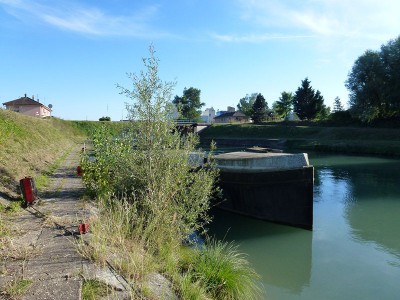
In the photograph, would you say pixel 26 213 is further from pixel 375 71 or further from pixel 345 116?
pixel 345 116

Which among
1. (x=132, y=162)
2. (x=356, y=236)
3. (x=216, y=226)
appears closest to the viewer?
(x=132, y=162)

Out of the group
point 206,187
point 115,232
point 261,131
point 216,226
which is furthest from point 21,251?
point 261,131

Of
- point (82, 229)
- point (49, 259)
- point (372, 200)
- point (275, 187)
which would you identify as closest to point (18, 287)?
point (49, 259)

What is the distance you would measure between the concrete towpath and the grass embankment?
33.2 m

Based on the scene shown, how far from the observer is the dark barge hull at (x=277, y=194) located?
10273 mm

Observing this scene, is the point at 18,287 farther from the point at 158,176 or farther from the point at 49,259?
the point at 158,176

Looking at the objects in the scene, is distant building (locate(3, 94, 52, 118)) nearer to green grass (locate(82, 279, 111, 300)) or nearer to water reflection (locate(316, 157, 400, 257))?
water reflection (locate(316, 157, 400, 257))

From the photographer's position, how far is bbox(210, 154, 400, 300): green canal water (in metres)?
7.00

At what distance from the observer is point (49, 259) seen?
16.5 feet

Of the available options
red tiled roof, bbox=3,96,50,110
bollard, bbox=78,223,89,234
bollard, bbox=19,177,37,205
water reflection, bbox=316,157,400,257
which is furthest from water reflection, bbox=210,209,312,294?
red tiled roof, bbox=3,96,50,110

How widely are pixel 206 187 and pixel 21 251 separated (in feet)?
10.8

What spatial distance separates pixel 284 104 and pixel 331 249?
7050cm

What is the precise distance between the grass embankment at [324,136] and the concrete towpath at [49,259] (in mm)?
33216

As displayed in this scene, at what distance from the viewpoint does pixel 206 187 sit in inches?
268
